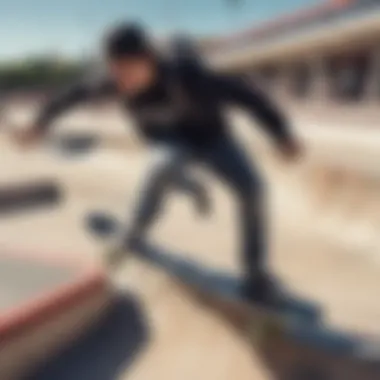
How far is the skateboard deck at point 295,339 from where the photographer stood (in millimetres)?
1593

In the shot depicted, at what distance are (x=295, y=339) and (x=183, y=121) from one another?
0.63m

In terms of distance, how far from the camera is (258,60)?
277 cm

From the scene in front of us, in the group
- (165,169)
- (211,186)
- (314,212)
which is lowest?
(314,212)

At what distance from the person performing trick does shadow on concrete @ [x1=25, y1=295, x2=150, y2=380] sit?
326 millimetres

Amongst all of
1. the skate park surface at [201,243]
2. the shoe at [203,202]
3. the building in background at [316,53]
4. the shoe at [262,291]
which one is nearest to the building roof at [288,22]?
the building in background at [316,53]

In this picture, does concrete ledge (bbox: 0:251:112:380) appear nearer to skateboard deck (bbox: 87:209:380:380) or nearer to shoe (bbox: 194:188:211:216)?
skateboard deck (bbox: 87:209:380:380)

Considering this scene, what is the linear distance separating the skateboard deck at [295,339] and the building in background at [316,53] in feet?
3.00

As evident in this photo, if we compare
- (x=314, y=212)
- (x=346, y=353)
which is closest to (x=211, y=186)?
(x=314, y=212)

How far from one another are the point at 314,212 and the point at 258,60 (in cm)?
70

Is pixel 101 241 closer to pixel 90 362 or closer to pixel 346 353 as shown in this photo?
pixel 90 362

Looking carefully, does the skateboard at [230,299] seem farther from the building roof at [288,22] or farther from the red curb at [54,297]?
the building roof at [288,22]

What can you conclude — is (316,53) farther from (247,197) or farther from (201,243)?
(247,197)

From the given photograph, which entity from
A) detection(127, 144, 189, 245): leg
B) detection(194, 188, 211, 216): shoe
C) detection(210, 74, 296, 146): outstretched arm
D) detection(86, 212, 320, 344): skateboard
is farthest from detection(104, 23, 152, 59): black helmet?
detection(194, 188, 211, 216): shoe

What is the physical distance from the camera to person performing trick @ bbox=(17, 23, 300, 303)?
162 cm
